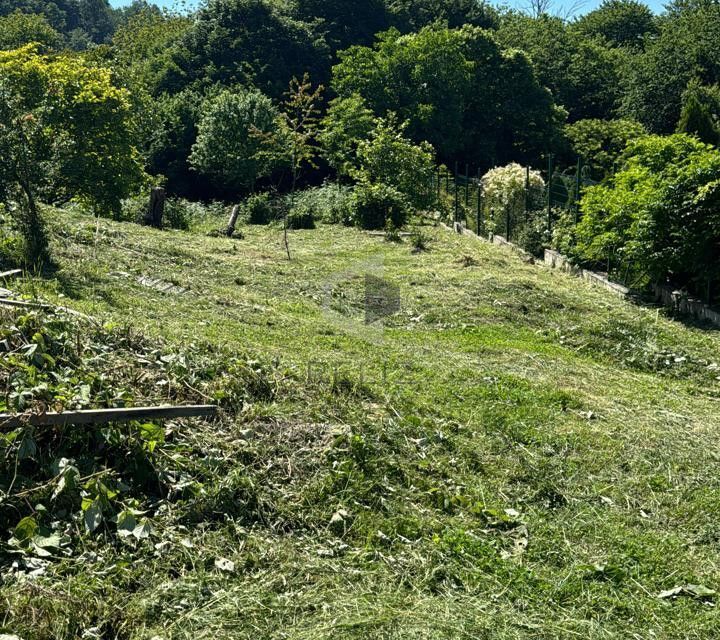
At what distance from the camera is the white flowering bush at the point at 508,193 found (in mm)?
18031

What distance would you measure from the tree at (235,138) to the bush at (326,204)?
3389 millimetres

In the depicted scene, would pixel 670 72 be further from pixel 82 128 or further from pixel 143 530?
pixel 143 530

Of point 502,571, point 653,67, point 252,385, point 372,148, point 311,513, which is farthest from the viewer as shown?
point 653,67

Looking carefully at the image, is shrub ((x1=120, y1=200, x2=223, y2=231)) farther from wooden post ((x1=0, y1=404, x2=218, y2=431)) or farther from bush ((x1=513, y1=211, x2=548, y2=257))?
wooden post ((x1=0, y1=404, x2=218, y2=431))

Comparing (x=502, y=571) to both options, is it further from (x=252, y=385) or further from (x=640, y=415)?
(x=640, y=415)

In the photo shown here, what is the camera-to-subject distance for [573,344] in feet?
31.7

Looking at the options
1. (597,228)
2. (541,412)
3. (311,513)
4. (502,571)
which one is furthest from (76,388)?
(597,228)

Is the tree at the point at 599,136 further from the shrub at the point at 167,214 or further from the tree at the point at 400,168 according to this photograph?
the shrub at the point at 167,214

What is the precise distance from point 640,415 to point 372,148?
16.3 m

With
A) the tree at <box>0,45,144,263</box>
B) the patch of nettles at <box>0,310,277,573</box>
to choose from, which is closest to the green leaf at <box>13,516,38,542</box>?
the patch of nettles at <box>0,310,277,573</box>

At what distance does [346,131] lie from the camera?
28766mm

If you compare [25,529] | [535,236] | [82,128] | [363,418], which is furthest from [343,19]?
[25,529]

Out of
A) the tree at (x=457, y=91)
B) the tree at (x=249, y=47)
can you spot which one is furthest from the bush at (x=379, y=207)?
the tree at (x=249, y=47)

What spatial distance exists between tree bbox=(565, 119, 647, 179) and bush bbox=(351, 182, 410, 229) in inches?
556
